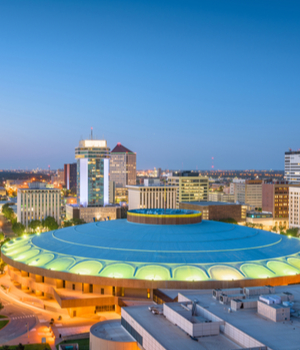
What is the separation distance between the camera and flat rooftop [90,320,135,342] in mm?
42250

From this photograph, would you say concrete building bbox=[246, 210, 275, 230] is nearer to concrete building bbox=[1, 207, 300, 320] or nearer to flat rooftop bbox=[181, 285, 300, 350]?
concrete building bbox=[1, 207, 300, 320]

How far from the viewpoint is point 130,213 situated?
89000 mm

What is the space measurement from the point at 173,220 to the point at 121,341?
144 feet

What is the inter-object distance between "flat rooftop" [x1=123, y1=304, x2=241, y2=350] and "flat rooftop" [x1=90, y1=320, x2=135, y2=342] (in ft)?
6.81

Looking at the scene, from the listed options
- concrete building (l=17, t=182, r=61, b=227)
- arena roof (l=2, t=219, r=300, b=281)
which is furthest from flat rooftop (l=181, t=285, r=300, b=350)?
concrete building (l=17, t=182, r=61, b=227)

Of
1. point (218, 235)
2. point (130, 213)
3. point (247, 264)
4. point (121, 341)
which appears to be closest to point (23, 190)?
point (130, 213)

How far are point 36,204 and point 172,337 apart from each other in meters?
157

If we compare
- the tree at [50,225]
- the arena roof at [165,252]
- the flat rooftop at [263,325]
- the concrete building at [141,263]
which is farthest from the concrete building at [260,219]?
the flat rooftop at [263,325]

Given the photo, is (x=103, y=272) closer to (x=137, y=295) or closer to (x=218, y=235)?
(x=137, y=295)

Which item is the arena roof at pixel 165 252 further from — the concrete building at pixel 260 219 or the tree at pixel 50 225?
the concrete building at pixel 260 219

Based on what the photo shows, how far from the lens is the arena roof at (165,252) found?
6312 centimetres

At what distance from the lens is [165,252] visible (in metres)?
68.1

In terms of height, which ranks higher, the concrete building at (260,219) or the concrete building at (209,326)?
the concrete building at (209,326)

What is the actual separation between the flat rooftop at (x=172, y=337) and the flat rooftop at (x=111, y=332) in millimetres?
2075
